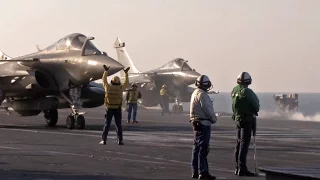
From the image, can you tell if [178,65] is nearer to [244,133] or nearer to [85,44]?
[85,44]

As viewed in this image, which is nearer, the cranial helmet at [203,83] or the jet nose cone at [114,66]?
the cranial helmet at [203,83]

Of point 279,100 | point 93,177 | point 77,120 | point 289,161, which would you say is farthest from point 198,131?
point 279,100

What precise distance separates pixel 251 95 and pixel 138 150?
4.73 meters

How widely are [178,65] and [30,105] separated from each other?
2502 centimetres

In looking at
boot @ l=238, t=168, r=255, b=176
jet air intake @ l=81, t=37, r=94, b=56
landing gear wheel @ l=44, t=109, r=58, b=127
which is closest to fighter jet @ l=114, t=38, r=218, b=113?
landing gear wheel @ l=44, t=109, r=58, b=127

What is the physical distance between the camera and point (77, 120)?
2614 centimetres

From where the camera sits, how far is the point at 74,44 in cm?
2659

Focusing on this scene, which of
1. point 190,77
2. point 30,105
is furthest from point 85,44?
point 190,77

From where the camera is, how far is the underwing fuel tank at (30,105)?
2712cm

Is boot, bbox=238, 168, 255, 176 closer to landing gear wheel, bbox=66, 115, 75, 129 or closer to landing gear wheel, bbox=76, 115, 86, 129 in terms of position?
landing gear wheel, bbox=76, 115, 86, 129

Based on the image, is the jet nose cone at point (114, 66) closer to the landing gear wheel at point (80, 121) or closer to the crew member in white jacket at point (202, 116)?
the landing gear wheel at point (80, 121)

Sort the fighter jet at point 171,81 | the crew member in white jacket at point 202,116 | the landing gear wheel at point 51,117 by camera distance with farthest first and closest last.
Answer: the fighter jet at point 171,81 → the landing gear wheel at point 51,117 → the crew member in white jacket at point 202,116

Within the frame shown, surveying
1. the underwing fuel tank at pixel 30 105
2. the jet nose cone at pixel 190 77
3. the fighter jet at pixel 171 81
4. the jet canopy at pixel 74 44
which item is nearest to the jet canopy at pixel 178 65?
the fighter jet at pixel 171 81

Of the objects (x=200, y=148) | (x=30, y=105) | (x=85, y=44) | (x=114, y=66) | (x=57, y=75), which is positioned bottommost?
(x=200, y=148)
